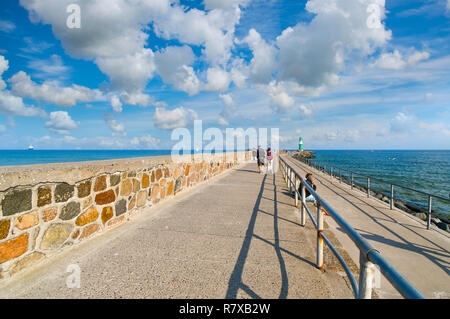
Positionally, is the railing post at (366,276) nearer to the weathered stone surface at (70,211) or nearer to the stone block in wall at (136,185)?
the weathered stone surface at (70,211)

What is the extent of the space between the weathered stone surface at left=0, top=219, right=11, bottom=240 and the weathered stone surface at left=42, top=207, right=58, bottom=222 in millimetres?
382

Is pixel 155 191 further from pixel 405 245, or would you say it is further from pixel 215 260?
pixel 405 245

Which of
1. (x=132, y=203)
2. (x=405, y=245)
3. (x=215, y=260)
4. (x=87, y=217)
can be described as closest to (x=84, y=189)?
(x=87, y=217)

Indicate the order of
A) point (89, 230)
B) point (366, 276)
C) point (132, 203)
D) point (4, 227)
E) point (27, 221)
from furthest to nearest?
point (132, 203)
point (89, 230)
point (27, 221)
point (4, 227)
point (366, 276)

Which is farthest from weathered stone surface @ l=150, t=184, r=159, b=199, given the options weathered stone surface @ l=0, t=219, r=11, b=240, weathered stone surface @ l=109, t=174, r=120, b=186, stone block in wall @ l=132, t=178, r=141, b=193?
weathered stone surface @ l=0, t=219, r=11, b=240

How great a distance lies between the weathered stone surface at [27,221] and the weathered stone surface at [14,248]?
0.11m

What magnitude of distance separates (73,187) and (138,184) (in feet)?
5.17

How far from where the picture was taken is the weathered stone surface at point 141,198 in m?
4.88

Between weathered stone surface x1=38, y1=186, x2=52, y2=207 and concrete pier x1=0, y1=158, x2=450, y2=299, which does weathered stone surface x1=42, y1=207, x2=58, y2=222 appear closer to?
weathered stone surface x1=38, y1=186, x2=52, y2=207

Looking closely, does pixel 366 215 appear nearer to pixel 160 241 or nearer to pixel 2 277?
pixel 160 241

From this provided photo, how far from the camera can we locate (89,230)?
364 centimetres

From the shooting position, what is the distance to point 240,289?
99.6 inches

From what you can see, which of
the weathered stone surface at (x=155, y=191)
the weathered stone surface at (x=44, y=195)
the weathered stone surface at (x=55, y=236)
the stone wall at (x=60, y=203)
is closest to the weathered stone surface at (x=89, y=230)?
the stone wall at (x=60, y=203)

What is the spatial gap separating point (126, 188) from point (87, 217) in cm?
93
